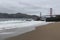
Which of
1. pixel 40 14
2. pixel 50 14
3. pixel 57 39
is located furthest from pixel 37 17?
pixel 57 39

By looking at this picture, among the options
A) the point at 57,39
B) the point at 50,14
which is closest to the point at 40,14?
the point at 50,14

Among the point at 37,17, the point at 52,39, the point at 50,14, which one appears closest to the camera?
the point at 52,39

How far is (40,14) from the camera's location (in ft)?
301

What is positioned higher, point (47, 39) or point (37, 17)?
point (47, 39)

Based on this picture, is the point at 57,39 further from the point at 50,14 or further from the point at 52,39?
the point at 50,14

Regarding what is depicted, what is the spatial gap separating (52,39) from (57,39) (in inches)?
10.4

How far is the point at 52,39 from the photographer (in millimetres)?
7387

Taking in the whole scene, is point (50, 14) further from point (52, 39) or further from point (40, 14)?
point (52, 39)

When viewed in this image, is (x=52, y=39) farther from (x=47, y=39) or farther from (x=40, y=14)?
(x=40, y=14)

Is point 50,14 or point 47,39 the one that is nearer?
point 47,39

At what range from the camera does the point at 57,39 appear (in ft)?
24.3

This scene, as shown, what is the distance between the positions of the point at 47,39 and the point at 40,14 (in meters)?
84.7

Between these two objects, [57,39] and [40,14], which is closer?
[57,39]

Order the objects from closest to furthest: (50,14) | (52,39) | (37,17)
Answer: (52,39) → (50,14) → (37,17)
